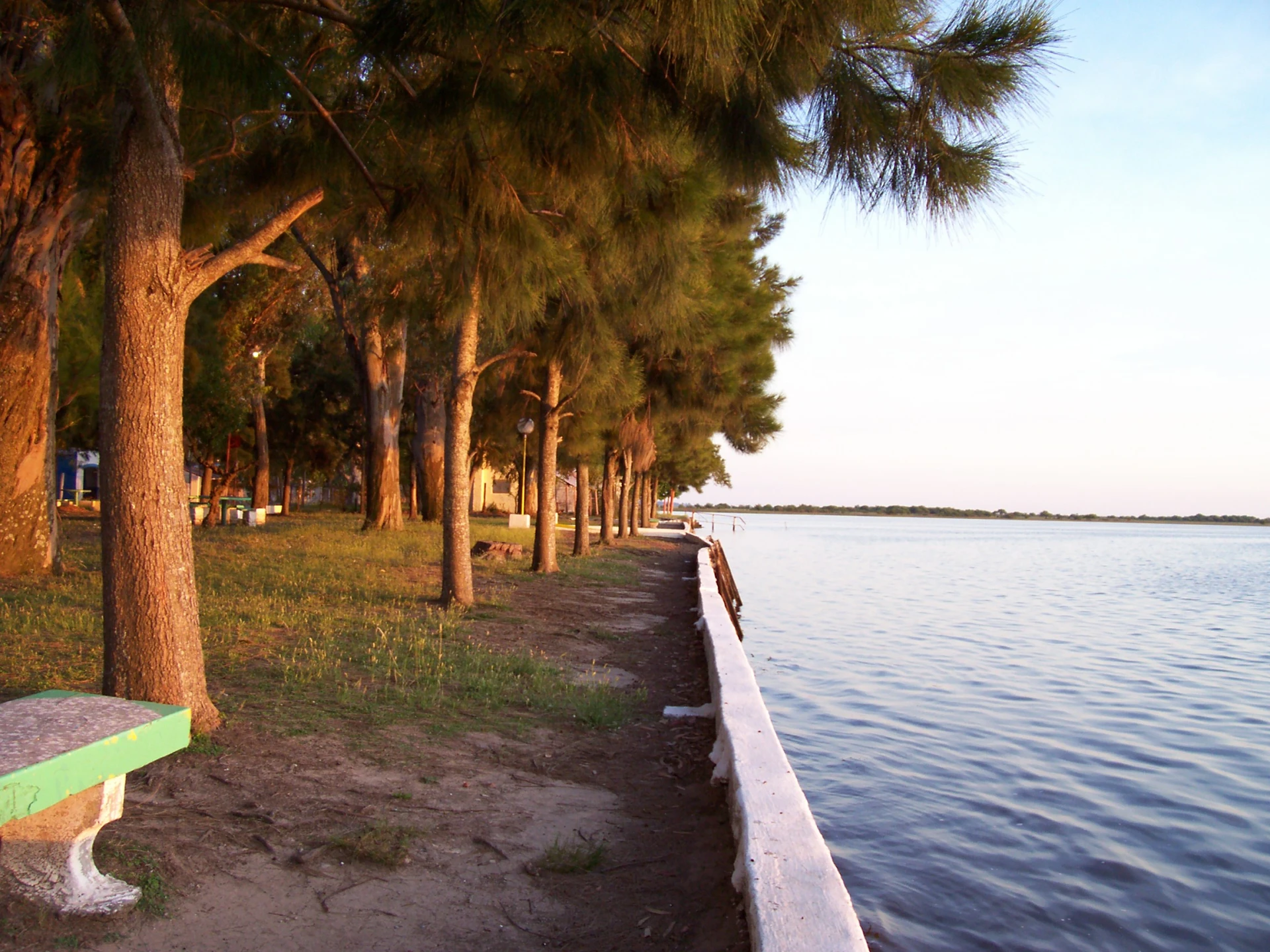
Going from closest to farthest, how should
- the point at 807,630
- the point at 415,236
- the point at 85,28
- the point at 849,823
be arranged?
the point at 85,28
the point at 849,823
the point at 415,236
the point at 807,630

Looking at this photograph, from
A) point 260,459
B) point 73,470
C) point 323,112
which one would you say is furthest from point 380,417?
point 73,470

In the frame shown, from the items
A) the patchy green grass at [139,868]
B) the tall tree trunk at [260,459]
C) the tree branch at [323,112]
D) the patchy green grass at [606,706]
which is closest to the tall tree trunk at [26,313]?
the tree branch at [323,112]

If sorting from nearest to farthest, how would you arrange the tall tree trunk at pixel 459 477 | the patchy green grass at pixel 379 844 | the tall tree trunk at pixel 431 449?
the patchy green grass at pixel 379 844
the tall tree trunk at pixel 459 477
the tall tree trunk at pixel 431 449

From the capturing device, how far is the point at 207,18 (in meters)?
4.65

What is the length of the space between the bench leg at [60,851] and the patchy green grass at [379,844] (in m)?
0.76

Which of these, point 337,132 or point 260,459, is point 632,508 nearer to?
point 260,459

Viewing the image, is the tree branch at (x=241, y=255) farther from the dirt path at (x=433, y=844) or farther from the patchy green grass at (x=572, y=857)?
the patchy green grass at (x=572, y=857)

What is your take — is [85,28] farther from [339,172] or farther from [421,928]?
[421,928]

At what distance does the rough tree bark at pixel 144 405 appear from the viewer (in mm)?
4230

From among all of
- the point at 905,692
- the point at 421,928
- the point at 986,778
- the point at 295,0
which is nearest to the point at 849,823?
the point at 986,778

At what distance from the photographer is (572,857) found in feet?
11.4

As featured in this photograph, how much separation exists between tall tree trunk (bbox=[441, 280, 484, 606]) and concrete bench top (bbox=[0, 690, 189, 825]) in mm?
6060

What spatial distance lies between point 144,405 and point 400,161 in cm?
265

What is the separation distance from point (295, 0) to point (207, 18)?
46 centimetres
